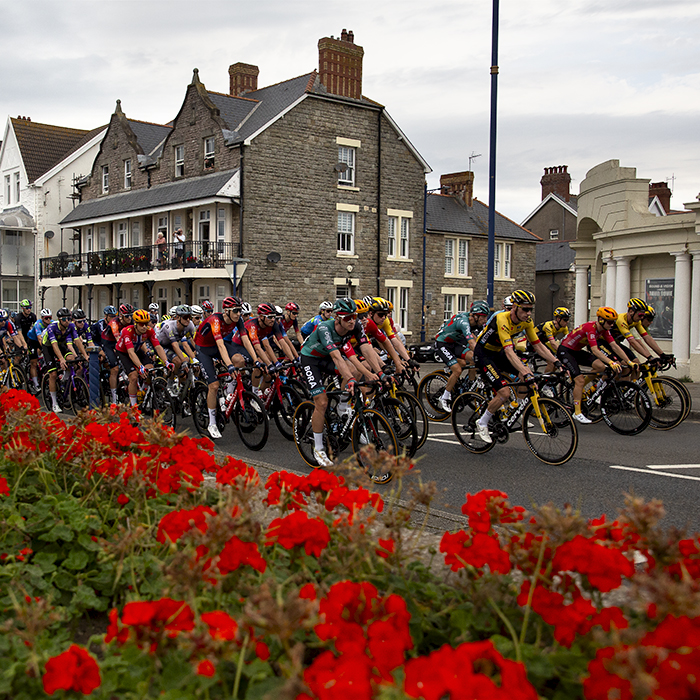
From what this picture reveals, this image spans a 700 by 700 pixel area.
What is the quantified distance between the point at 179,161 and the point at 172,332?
23959mm

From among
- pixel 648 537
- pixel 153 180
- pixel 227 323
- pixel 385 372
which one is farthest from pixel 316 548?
pixel 153 180

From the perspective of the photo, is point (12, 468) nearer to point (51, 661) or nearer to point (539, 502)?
point (51, 661)

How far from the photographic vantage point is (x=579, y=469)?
27.9 feet

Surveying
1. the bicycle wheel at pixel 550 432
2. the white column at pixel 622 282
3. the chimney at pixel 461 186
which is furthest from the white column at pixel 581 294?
the chimney at pixel 461 186

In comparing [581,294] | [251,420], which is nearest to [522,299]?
[251,420]

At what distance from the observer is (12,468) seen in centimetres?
552

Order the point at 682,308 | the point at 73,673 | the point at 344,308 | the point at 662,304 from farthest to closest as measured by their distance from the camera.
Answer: the point at 662,304 < the point at 682,308 < the point at 344,308 < the point at 73,673

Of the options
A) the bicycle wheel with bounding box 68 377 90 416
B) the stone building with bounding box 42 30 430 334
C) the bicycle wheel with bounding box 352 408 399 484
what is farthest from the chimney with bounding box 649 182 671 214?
the bicycle wheel with bounding box 352 408 399 484

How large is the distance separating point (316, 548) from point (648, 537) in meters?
1.24

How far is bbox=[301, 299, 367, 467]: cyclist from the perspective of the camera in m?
8.17

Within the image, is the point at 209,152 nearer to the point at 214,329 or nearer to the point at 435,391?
the point at 435,391

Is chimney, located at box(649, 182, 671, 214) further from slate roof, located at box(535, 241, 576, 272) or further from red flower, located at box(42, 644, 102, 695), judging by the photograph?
red flower, located at box(42, 644, 102, 695)

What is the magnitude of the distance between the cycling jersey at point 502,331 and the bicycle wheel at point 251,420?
3.08m

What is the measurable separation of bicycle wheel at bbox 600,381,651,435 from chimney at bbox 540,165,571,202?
159ft
